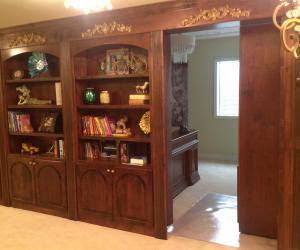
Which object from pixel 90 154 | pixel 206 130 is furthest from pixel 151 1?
pixel 206 130

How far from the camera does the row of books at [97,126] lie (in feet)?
11.7

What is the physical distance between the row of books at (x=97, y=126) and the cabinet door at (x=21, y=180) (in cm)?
95

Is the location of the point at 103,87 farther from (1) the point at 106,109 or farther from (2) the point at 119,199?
(2) the point at 119,199

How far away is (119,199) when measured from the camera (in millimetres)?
3422

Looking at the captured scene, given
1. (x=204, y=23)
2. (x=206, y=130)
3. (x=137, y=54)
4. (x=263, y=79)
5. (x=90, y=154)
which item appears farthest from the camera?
(x=206, y=130)

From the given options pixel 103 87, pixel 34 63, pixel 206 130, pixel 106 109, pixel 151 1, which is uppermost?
pixel 151 1

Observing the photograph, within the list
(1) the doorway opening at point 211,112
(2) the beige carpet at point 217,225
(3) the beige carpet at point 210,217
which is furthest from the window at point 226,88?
(2) the beige carpet at point 217,225

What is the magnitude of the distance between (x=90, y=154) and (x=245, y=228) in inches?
75.7

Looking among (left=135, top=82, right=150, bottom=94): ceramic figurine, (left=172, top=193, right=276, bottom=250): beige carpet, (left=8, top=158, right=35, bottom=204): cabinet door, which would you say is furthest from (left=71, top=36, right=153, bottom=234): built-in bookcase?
(left=8, top=158, right=35, bottom=204): cabinet door

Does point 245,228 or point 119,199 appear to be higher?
point 119,199

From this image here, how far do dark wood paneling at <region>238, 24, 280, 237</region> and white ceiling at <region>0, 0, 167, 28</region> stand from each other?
1087 mm

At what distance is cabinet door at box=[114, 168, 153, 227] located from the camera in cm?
325

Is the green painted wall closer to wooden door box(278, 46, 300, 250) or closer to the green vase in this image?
the green vase

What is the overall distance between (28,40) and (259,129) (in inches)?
113
